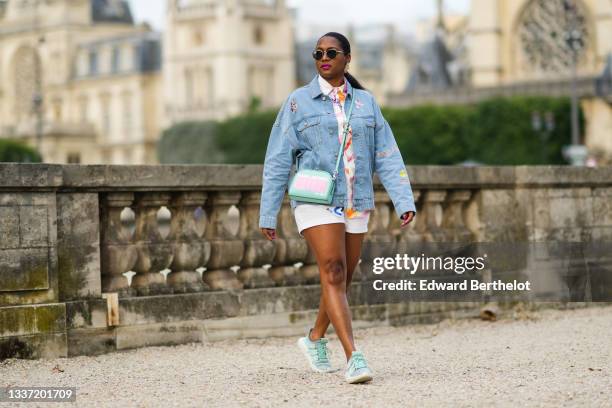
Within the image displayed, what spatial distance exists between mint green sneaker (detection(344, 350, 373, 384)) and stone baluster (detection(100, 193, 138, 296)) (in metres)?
2.42

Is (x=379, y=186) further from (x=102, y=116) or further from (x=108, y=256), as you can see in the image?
(x=102, y=116)

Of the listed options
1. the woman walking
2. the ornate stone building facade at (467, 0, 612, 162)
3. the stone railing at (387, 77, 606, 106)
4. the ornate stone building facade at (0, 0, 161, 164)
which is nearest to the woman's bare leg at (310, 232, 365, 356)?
the woman walking

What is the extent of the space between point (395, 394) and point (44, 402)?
5.69 ft

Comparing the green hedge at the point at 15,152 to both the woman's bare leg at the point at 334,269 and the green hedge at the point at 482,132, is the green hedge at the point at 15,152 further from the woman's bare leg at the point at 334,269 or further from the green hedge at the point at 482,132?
the woman's bare leg at the point at 334,269

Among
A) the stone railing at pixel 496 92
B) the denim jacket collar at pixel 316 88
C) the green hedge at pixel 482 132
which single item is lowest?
the denim jacket collar at pixel 316 88

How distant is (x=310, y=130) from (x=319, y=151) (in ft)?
0.41

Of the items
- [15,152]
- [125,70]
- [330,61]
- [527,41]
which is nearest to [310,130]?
[330,61]

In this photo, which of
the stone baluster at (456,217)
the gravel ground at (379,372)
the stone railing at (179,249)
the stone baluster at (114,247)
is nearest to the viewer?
the gravel ground at (379,372)

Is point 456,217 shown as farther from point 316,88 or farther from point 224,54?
point 224,54

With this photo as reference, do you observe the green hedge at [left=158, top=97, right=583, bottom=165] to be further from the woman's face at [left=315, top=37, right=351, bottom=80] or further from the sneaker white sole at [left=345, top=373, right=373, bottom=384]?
the sneaker white sole at [left=345, top=373, right=373, bottom=384]

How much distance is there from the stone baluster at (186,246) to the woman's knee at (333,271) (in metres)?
2.32

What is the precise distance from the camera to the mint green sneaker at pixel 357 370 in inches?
304

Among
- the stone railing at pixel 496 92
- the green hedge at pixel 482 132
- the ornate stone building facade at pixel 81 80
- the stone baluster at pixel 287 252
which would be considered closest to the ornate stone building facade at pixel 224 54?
the ornate stone building facade at pixel 81 80

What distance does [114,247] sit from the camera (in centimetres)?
974
